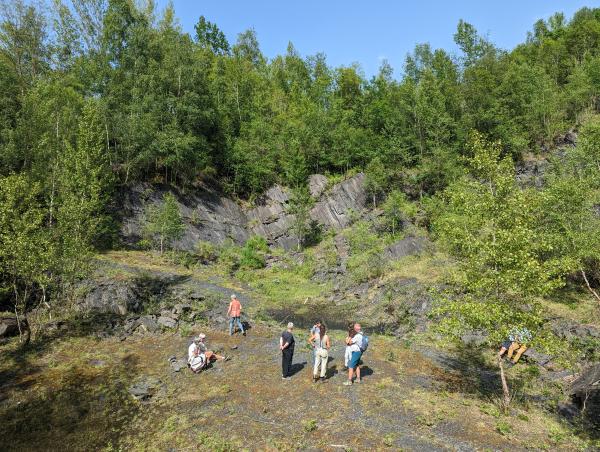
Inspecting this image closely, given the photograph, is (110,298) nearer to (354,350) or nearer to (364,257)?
(354,350)

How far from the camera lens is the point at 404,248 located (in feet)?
138

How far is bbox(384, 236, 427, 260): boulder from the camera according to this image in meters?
41.3

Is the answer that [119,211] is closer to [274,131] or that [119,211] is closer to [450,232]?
[274,131]

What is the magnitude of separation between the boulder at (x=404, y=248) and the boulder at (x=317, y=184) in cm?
1856

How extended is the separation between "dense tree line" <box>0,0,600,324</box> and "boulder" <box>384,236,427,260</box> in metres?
6.83

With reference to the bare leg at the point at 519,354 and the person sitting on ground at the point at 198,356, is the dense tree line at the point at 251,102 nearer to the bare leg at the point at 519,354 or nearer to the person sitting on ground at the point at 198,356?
the person sitting on ground at the point at 198,356

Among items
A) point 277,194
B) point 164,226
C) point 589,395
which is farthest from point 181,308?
point 277,194

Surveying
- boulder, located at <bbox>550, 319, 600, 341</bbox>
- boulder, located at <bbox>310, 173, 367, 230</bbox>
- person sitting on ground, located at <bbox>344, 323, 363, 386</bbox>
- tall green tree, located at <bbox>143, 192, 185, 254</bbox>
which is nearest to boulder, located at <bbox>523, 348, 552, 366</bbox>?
boulder, located at <bbox>550, 319, 600, 341</bbox>

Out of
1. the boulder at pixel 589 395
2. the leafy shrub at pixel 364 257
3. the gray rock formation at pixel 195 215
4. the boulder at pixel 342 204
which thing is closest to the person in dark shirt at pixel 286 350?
the boulder at pixel 589 395

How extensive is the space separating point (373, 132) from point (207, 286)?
143 ft

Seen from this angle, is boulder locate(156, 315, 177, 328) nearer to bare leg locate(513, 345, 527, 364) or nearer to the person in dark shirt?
the person in dark shirt

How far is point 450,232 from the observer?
1543 centimetres

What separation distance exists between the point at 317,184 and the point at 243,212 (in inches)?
494

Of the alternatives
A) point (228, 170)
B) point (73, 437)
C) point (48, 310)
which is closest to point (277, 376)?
point (73, 437)
